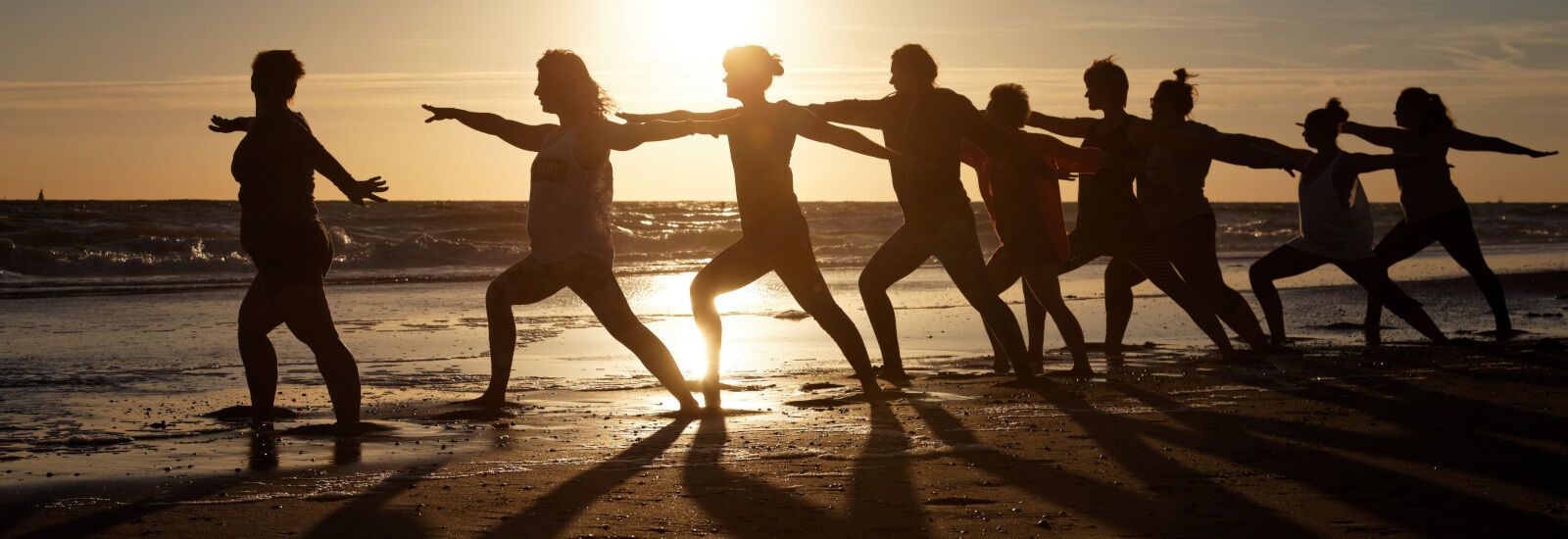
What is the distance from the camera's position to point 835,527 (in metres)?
3.85

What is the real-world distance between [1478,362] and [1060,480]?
179 inches

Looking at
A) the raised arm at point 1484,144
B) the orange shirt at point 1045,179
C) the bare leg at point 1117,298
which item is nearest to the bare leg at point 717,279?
the orange shirt at point 1045,179

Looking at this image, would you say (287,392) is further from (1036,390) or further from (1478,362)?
(1478,362)

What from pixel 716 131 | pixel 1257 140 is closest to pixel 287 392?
pixel 716 131

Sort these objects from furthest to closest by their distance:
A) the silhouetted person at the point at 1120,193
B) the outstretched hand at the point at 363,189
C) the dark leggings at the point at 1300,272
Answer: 1. the dark leggings at the point at 1300,272
2. the silhouetted person at the point at 1120,193
3. the outstretched hand at the point at 363,189

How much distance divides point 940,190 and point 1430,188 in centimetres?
453

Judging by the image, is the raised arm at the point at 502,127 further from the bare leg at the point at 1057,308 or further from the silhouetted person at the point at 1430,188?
the silhouetted person at the point at 1430,188

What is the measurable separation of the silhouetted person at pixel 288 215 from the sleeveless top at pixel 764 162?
1.67 metres

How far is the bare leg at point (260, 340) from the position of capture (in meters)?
5.94

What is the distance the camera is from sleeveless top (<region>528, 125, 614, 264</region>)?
19.9 feet

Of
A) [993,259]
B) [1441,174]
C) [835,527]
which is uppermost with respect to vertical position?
[1441,174]

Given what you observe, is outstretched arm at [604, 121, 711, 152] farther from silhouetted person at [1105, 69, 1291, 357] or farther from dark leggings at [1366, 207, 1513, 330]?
dark leggings at [1366, 207, 1513, 330]

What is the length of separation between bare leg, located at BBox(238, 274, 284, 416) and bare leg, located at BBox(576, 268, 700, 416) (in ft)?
4.19

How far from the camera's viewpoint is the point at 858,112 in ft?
24.7
